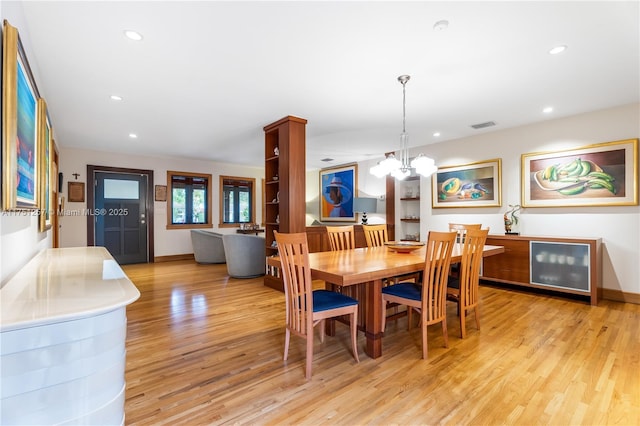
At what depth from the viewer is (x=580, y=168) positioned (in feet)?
13.7

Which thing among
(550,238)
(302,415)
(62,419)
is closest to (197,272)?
(302,415)

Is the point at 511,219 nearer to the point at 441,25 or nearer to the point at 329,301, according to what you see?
the point at 441,25

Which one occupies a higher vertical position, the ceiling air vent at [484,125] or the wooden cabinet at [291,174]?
the ceiling air vent at [484,125]

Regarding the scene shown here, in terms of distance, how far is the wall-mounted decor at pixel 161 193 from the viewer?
7106mm

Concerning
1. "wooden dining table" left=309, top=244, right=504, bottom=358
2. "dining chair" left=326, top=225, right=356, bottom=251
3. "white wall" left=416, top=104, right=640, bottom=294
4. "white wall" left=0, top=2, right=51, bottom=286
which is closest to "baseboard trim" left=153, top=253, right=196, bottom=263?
"white wall" left=0, top=2, right=51, bottom=286

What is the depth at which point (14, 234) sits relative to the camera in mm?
1739

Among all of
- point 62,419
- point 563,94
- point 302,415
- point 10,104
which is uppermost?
point 563,94

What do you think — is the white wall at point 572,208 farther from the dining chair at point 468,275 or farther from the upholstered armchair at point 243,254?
the upholstered armchair at point 243,254

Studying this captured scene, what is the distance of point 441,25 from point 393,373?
2.48 m

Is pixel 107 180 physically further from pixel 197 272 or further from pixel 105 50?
pixel 105 50

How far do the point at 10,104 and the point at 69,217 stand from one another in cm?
595

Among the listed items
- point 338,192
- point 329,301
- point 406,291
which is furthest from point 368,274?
point 338,192

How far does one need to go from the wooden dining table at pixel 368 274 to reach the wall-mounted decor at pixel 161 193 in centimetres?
557

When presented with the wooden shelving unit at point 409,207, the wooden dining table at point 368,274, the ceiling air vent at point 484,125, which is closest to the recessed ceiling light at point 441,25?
the wooden dining table at point 368,274
